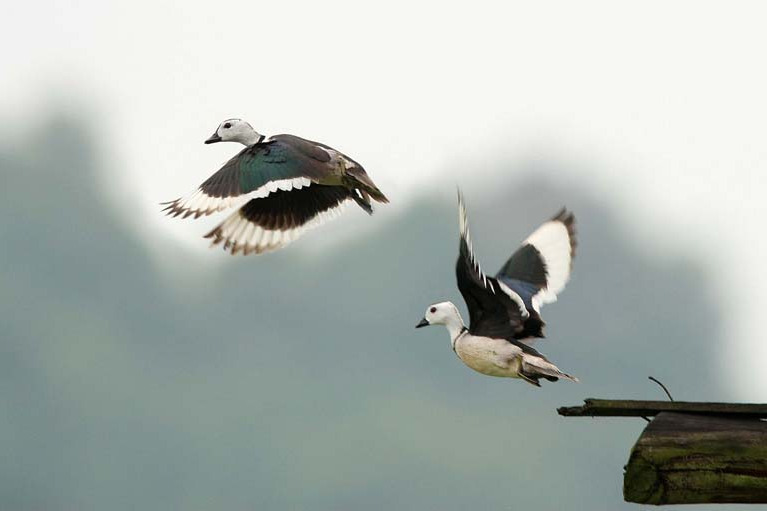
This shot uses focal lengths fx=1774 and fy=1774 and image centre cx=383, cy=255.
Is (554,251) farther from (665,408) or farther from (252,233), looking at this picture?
(665,408)

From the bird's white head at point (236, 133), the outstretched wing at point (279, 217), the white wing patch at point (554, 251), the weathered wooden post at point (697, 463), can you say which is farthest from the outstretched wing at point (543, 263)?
the weathered wooden post at point (697, 463)

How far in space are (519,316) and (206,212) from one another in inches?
121

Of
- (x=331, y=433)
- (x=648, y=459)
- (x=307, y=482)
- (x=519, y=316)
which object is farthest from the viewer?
(x=331, y=433)

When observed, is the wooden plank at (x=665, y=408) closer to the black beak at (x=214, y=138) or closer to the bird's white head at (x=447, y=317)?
the bird's white head at (x=447, y=317)

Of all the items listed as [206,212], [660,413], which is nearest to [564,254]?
[206,212]

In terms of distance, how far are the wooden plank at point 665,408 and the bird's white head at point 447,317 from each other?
3.18 metres

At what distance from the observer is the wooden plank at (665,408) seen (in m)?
7.35

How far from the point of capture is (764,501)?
288 inches

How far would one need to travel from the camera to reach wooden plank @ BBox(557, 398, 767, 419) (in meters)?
7.35

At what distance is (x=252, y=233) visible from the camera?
13094 millimetres

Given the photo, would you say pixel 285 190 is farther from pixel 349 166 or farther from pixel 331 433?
pixel 331 433

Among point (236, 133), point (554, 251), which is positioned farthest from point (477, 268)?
point (236, 133)

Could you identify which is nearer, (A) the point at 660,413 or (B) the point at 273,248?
(A) the point at 660,413

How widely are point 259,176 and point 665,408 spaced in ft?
18.0
